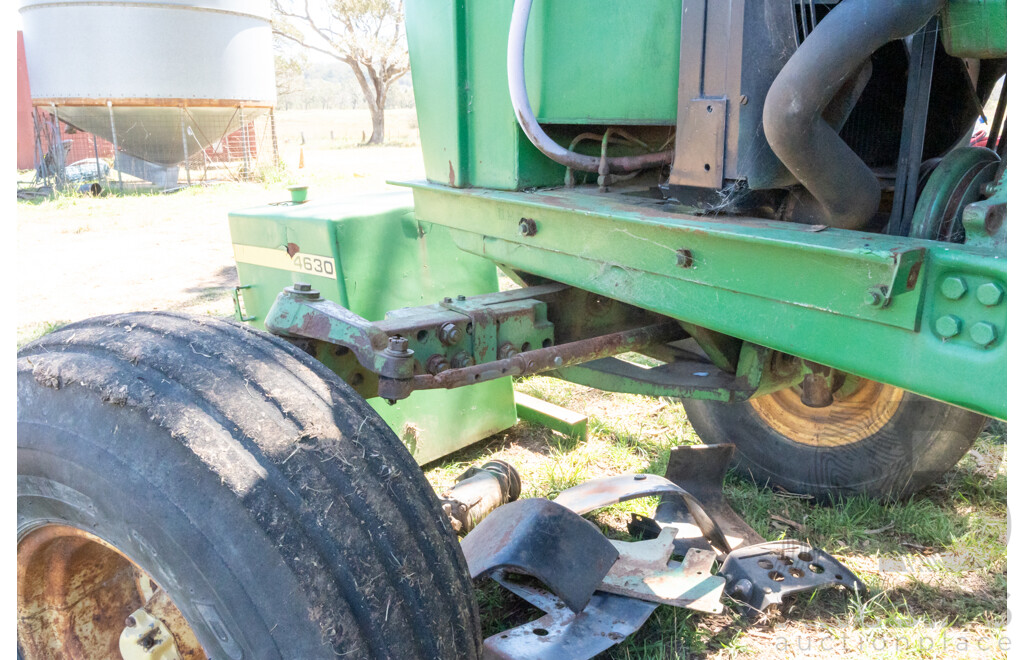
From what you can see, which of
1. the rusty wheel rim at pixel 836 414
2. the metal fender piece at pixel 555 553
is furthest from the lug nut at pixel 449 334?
the rusty wheel rim at pixel 836 414

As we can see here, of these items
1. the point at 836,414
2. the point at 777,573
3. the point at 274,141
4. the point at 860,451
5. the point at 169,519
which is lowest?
the point at 777,573

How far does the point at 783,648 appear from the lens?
2127 millimetres

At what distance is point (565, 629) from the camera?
6.59 feet

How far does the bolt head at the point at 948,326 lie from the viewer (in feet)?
3.62

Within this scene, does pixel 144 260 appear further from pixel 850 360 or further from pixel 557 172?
pixel 850 360

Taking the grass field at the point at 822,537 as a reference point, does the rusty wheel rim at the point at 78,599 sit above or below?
above

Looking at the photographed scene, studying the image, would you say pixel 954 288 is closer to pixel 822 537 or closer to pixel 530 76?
pixel 530 76

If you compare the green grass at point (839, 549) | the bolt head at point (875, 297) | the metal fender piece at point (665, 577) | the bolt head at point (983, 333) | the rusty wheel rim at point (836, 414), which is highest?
the bolt head at point (875, 297)

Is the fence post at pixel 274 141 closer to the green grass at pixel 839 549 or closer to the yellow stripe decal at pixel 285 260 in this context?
the yellow stripe decal at pixel 285 260

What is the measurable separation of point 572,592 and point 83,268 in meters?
7.04

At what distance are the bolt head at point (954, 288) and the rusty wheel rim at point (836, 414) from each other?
169 cm

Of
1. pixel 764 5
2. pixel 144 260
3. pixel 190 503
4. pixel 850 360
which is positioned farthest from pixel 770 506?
pixel 144 260

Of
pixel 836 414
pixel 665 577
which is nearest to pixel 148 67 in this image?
pixel 836 414

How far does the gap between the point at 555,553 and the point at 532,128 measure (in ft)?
3.46
